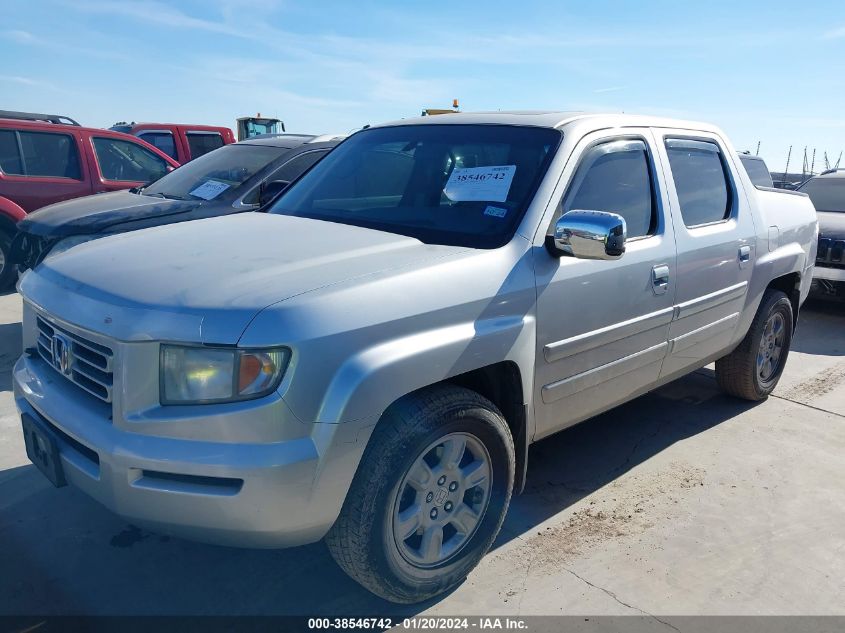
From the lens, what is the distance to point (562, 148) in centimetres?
317

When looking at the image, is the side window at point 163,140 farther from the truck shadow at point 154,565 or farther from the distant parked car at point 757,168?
the truck shadow at point 154,565

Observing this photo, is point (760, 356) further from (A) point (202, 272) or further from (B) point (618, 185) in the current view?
(A) point (202, 272)

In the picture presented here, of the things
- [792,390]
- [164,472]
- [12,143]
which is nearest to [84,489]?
[164,472]

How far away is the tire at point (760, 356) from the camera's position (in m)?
4.72

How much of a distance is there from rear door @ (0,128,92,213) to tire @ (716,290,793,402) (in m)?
6.93

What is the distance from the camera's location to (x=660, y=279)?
3498 millimetres

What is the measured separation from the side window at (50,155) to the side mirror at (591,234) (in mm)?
7065

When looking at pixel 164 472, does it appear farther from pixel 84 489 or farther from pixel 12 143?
pixel 12 143

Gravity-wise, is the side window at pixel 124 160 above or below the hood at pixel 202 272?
above

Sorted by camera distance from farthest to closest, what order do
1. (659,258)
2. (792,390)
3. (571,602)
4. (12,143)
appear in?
1. (12,143)
2. (792,390)
3. (659,258)
4. (571,602)

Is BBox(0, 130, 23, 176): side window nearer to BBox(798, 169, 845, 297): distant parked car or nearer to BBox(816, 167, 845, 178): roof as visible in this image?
BBox(798, 169, 845, 297): distant parked car

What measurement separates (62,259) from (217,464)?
1.29 metres

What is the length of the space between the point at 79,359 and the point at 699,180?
3330 millimetres

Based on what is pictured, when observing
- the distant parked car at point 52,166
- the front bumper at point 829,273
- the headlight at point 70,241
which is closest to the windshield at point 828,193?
the front bumper at point 829,273
